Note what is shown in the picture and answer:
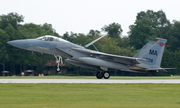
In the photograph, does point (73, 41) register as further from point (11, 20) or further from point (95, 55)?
point (95, 55)

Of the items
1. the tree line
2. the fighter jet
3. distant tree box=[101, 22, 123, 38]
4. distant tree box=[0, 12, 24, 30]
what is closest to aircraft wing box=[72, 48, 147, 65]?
the fighter jet

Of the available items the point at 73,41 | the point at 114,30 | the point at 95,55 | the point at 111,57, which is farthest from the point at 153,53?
the point at 114,30

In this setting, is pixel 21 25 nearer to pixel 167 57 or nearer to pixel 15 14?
pixel 15 14

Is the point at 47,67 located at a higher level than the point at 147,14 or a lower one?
lower

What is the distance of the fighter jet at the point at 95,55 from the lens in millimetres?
24891

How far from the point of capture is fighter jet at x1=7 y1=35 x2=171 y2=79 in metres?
24.9

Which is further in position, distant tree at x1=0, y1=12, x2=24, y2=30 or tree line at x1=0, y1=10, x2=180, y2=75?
distant tree at x1=0, y1=12, x2=24, y2=30

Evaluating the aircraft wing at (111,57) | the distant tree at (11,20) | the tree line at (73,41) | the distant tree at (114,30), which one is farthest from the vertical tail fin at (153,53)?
the distant tree at (114,30)

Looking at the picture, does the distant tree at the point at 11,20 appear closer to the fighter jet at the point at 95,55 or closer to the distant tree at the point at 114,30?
the distant tree at the point at 114,30

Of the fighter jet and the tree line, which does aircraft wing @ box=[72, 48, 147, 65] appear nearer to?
the fighter jet
